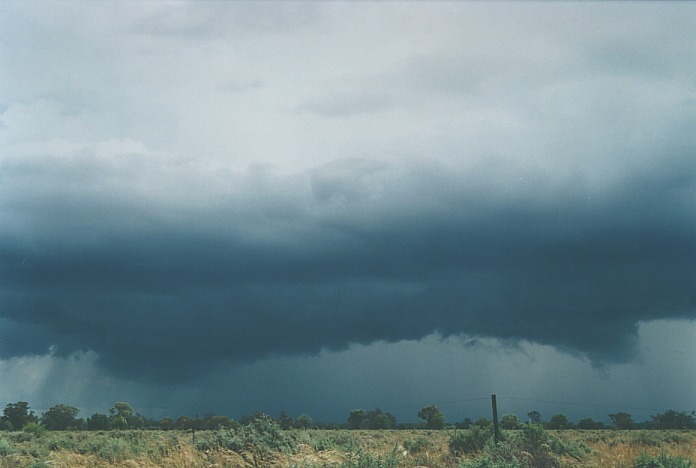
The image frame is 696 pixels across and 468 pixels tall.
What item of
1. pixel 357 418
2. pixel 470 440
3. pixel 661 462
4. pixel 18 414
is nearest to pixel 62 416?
pixel 18 414

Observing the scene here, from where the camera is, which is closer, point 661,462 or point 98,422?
point 661,462

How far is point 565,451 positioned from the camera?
2689cm

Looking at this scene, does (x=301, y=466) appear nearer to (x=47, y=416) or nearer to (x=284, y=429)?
(x=284, y=429)

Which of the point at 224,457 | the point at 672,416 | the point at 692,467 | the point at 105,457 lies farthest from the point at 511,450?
the point at 672,416

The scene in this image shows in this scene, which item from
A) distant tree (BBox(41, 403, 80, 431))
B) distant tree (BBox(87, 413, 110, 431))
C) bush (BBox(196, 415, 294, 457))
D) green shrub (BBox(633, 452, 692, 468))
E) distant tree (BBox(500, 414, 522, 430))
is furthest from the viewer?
distant tree (BBox(41, 403, 80, 431))

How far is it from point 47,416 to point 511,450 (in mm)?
131889

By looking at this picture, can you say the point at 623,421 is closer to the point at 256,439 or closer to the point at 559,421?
the point at 559,421

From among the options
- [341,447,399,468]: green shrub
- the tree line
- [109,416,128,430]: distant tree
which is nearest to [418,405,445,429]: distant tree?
the tree line

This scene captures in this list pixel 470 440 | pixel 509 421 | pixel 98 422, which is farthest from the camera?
pixel 98 422

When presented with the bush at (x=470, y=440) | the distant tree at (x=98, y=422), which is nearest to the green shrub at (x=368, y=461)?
the bush at (x=470, y=440)

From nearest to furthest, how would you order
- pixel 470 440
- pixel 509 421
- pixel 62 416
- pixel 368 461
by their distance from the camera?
pixel 368 461, pixel 470 440, pixel 509 421, pixel 62 416

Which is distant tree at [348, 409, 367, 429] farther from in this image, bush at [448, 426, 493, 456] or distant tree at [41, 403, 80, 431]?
bush at [448, 426, 493, 456]

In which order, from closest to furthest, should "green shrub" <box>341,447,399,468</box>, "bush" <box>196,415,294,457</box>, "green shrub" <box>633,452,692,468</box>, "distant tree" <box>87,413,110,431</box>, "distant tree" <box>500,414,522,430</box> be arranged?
"green shrub" <box>341,447,399,468</box>, "green shrub" <box>633,452,692,468</box>, "bush" <box>196,415,294,457</box>, "distant tree" <box>500,414,522,430</box>, "distant tree" <box>87,413,110,431</box>

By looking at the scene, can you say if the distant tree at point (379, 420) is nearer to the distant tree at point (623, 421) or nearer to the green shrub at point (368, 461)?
the distant tree at point (623, 421)
